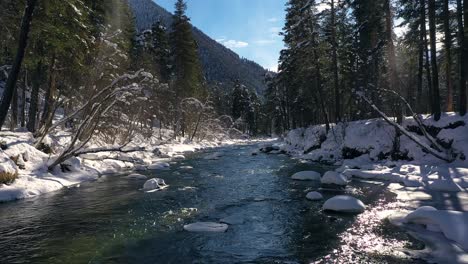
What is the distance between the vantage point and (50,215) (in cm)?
1130

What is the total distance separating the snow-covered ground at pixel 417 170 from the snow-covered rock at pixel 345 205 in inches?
38.0

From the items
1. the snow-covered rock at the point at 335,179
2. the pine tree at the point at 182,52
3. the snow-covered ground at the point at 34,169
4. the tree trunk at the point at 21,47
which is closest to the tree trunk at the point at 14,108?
the snow-covered ground at the point at 34,169

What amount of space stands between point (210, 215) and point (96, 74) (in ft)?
61.2

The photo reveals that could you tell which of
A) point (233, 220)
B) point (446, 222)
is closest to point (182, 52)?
point (233, 220)

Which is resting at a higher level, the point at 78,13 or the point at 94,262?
the point at 78,13

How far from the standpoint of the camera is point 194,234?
9484 mm

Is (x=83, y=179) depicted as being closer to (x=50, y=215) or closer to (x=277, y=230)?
(x=50, y=215)

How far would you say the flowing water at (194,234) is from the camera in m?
7.95

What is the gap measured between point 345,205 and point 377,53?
19075 millimetres

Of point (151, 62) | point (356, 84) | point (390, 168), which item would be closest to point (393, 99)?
point (390, 168)

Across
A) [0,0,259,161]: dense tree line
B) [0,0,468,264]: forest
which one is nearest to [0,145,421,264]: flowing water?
[0,0,468,264]: forest

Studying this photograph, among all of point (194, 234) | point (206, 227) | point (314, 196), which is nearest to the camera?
Result: point (194, 234)

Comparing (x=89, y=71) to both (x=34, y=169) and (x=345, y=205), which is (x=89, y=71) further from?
(x=345, y=205)

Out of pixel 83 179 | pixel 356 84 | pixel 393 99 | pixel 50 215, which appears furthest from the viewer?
pixel 356 84
